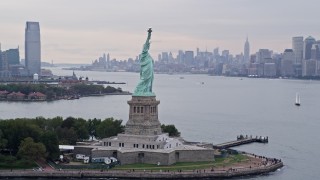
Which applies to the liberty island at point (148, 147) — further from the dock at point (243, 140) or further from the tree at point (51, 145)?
the dock at point (243, 140)

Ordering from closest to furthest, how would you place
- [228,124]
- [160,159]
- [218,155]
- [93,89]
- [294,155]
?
[160,159]
[218,155]
[294,155]
[228,124]
[93,89]

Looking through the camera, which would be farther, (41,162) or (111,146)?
(111,146)

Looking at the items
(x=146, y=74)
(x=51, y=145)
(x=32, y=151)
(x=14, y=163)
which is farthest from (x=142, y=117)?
(x=14, y=163)

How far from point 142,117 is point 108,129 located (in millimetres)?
6547

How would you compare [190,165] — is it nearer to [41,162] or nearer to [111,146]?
[111,146]

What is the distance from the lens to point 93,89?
154125mm

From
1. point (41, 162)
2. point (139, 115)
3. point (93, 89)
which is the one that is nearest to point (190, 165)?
point (139, 115)

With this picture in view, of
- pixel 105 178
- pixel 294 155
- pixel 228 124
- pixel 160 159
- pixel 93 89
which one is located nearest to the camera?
pixel 105 178

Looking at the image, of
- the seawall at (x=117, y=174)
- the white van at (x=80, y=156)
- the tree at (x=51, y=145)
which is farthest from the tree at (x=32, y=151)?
the white van at (x=80, y=156)

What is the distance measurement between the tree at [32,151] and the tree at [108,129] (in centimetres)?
1046

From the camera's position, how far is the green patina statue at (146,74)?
52562 millimetres

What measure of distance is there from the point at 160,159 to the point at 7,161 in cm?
1068

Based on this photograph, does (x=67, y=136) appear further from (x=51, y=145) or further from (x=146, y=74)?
(x=146, y=74)

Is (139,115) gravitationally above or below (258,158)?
above
